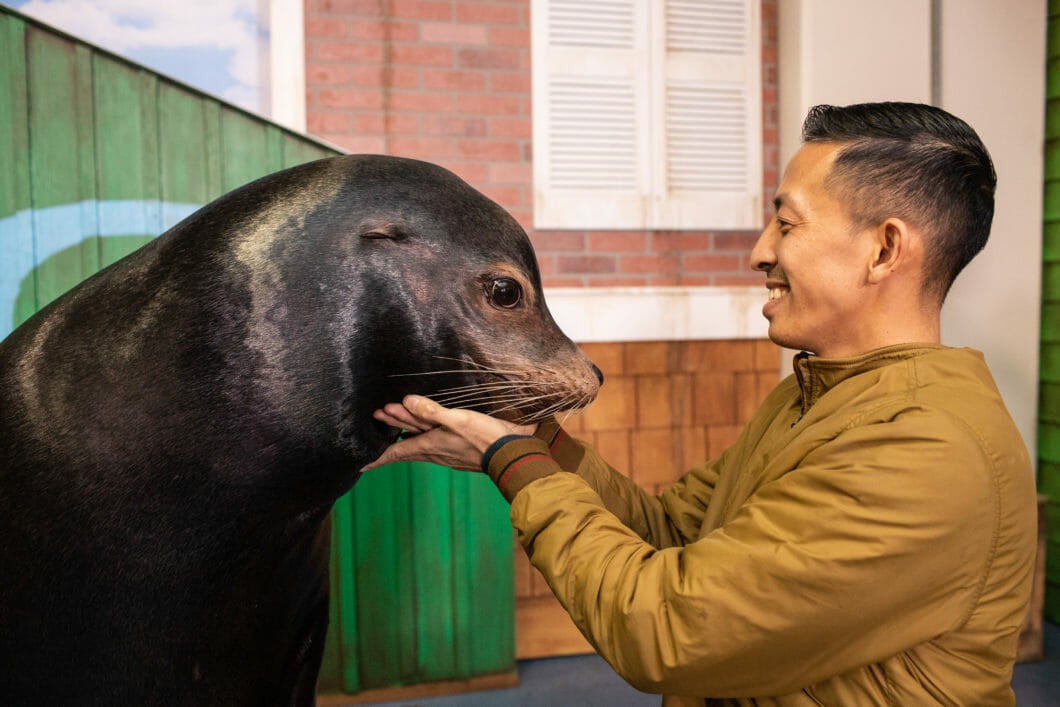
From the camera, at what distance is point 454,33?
116 inches

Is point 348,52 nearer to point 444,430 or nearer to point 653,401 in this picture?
point 653,401

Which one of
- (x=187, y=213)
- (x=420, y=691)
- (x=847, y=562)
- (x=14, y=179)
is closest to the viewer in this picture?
(x=847, y=562)

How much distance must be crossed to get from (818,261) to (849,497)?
0.39m

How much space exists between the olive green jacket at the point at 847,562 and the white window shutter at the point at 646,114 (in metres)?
2.01

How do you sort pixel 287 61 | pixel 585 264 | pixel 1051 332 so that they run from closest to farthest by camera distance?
pixel 287 61
pixel 585 264
pixel 1051 332

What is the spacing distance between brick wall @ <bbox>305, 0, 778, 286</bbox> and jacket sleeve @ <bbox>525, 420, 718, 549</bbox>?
1492 mm

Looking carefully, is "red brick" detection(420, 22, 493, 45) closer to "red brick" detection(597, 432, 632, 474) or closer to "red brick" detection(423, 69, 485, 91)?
"red brick" detection(423, 69, 485, 91)

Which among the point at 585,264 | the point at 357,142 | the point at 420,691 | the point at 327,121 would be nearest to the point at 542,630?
the point at 420,691

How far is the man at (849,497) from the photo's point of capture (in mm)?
1007

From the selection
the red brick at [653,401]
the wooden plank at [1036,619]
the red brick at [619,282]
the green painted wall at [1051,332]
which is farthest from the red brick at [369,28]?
the wooden plank at [1036,619]

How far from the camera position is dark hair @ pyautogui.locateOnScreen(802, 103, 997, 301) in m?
1.18

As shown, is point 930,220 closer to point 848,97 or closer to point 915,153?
point 915,153

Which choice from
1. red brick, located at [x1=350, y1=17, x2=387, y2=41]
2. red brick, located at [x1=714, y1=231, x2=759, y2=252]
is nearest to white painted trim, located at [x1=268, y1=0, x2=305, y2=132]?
red brick, located at [x1=350, y1=17, x2=387, y2=41]

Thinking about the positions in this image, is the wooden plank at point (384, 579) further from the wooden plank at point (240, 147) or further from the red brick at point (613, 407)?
the wooden plank at point (240, 147)
